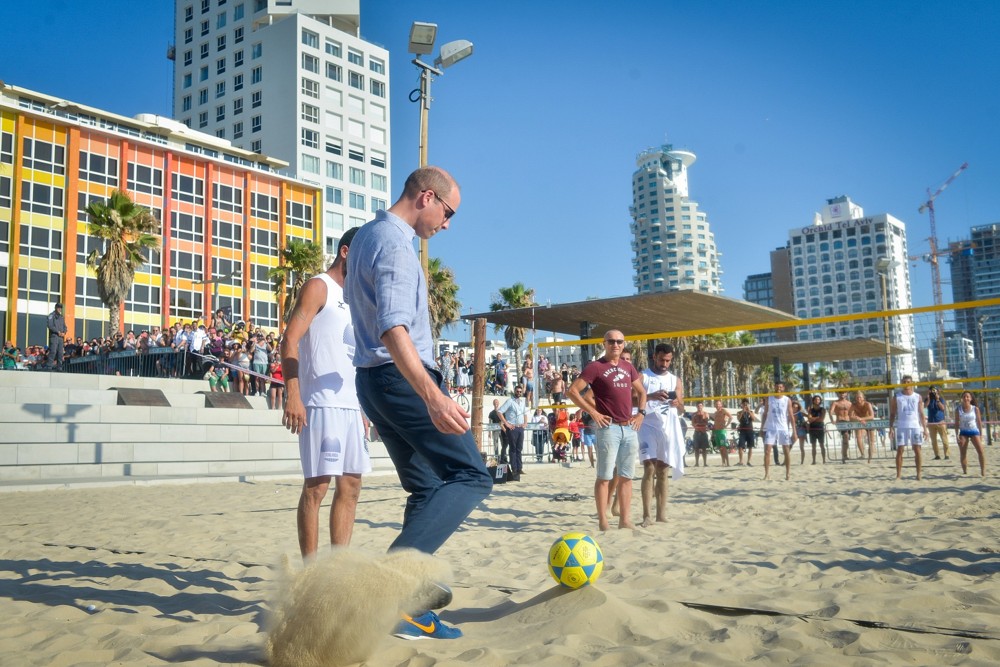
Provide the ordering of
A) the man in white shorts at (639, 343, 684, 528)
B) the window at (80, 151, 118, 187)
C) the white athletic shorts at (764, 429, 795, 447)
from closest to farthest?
the man in white shorts at (639, 343, 684, 528) → the white athletic shorts at (764, 429, 795, 447) → the window at (80, 151, 118, 187)

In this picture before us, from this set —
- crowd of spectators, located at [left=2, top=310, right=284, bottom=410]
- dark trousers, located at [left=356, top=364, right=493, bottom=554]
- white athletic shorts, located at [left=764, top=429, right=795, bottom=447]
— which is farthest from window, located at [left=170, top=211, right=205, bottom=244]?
dark trousers, located at [left=356, top=364, right=493, bottom=554]

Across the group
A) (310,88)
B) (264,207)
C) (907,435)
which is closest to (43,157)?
(264,207)

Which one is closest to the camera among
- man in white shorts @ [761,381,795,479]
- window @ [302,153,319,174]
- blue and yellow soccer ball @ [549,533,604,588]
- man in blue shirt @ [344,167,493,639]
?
man in blue shirt @ [344,167,493,639]

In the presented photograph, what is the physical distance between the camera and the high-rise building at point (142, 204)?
36969 millimetres

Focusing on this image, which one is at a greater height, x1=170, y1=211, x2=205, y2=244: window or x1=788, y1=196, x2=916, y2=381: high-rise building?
x1=788, y1=196, x2=916, y2=381: high-rise building

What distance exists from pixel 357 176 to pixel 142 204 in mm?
19476

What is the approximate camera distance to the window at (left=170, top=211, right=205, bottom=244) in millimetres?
43031

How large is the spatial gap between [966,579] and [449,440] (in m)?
2.97

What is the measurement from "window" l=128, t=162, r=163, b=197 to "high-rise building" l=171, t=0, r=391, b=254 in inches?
490

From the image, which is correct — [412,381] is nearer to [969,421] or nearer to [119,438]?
[969,421]

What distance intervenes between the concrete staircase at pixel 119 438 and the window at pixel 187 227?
2807cm

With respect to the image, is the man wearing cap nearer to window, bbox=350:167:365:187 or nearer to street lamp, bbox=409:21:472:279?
street lamp, bbox=409:21:472:279

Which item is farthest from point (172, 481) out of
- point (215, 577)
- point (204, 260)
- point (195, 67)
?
point (195, 67)

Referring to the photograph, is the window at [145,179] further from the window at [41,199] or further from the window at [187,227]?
the window at [41,199]
